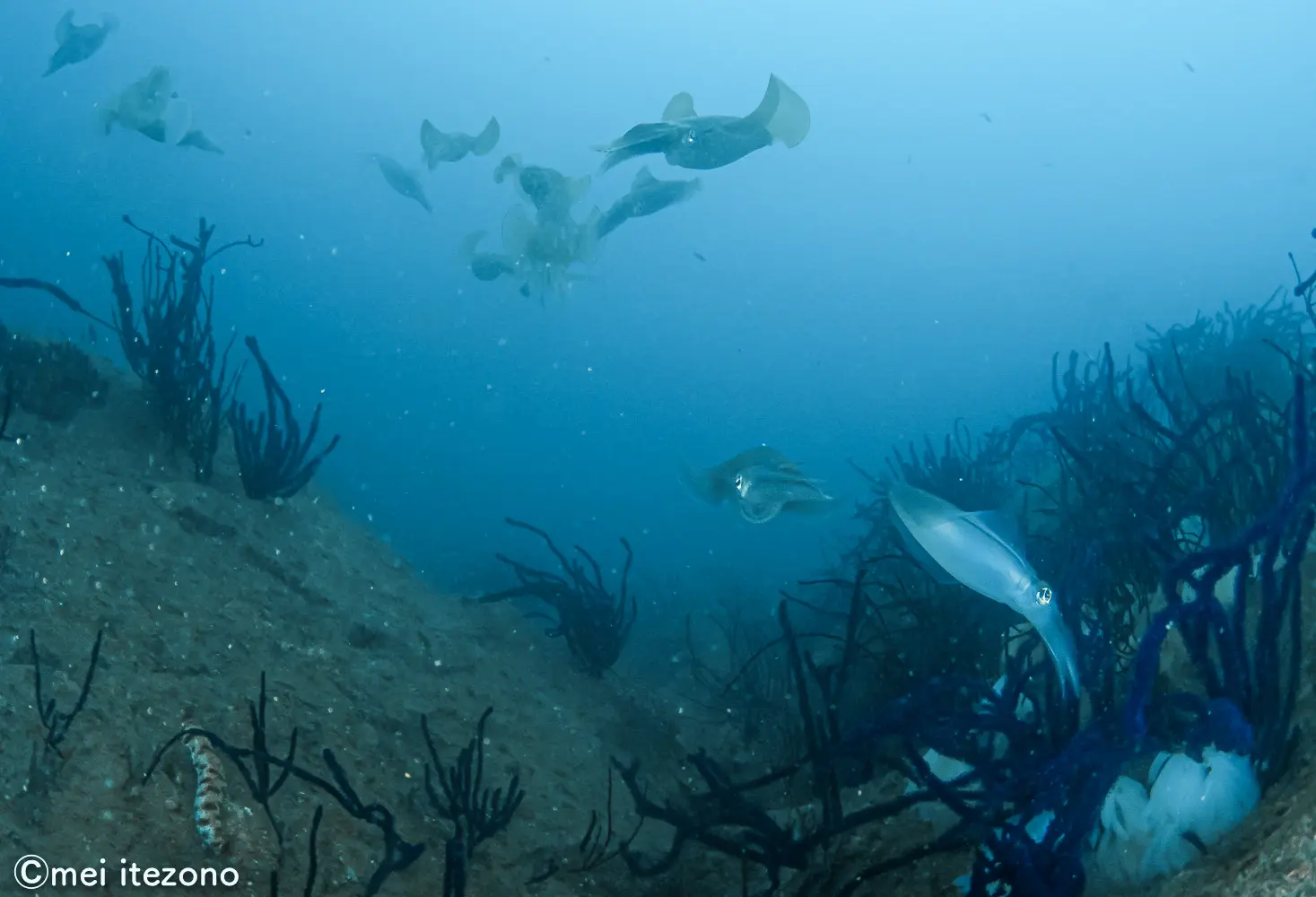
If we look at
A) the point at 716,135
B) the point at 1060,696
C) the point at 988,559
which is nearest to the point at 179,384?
the point at 716,135

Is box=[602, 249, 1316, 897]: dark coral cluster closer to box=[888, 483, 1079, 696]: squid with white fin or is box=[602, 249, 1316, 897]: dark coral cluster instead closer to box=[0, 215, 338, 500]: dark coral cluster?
box=[888, 483, 1079, 696]: squid with white fin

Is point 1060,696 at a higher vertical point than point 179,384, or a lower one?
lower

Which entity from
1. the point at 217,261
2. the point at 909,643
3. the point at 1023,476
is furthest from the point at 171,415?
the point at 217,261

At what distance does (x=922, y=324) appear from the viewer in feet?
287

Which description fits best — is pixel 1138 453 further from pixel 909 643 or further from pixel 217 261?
pixel 217 261

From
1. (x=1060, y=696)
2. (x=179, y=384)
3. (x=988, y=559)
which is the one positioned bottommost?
(x=1060, y=696)

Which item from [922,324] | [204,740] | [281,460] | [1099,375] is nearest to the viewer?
[204,740]

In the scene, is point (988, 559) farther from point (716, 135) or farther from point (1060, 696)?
point (716, 135)

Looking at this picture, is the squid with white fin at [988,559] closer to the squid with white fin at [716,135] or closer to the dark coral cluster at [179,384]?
the squid with white fin at [716,135]

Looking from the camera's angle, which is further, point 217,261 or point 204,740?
point 217,261

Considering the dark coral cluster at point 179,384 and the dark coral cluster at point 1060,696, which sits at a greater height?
the dark coral cluster at point 179,384

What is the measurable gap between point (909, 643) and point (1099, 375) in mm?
4230

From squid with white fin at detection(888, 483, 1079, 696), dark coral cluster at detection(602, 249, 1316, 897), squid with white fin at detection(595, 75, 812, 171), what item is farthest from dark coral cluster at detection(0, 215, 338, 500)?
squid with white fin at detection(888, 483, 1079, 696)

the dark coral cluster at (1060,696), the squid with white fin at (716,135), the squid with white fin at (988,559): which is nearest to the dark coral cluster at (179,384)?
the squid with white fin at (716,135)
